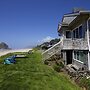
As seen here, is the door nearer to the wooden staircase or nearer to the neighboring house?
the neighboring house

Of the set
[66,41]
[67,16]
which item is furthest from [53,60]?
[67,16]

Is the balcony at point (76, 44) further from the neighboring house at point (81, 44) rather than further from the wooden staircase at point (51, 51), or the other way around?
the wooden staircase at point (51, 51)

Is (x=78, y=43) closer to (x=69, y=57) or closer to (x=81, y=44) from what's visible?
(x=81, y=44)

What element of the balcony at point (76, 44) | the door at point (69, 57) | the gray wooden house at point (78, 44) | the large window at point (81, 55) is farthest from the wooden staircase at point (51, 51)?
the large window at point (81, 55)

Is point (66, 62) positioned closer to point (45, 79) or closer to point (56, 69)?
point (56, 69)

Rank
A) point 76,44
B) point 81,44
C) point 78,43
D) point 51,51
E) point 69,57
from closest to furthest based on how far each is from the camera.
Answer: point 81,44, point 78,43, point 76,44, point 51,51, point 69,57

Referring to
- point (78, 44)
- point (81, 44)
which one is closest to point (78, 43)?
point (78, 44)

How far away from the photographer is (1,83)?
46.8 feet

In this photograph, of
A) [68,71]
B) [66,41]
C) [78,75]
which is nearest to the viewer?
[78,75]

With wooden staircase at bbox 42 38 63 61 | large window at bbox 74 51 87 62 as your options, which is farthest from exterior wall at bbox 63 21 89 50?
wooden staircase at bbox 42 38 63 61

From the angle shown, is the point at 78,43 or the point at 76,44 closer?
the point at 78,43

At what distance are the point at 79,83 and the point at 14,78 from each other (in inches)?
211

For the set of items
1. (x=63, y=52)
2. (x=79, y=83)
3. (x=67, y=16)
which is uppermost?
(x=67, y=16)

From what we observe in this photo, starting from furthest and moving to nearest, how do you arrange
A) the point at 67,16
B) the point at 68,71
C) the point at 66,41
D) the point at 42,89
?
the point at 67,16 → the point at 66,41 → the point at 68,71 → the point at 42,89
